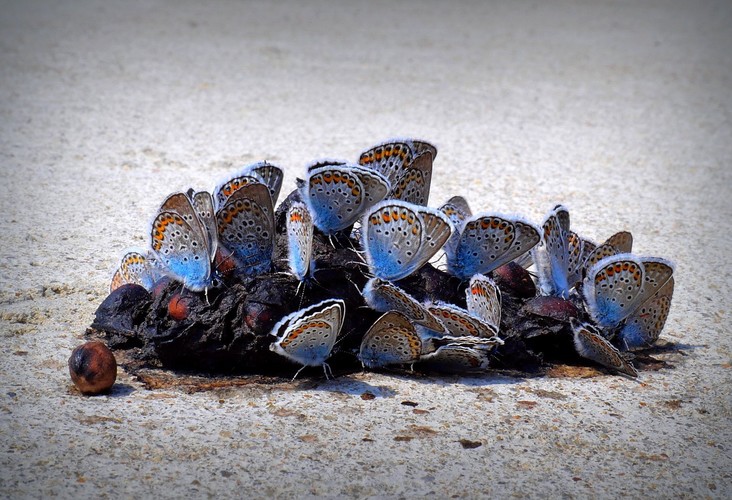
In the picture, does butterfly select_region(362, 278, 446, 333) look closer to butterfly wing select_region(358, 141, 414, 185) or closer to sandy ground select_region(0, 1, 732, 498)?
sandy ground select_region(0, 1, 732, 498)

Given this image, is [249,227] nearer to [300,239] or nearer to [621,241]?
[300,239]

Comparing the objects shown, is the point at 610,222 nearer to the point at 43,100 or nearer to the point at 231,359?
the point at 231,359

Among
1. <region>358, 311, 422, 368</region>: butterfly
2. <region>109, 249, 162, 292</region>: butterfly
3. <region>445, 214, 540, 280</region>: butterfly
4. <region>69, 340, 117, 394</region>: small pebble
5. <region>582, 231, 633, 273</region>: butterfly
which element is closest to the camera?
<region>69, 340, 117, 394</region>: small pebble

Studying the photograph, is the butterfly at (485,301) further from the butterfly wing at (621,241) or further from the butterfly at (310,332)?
the butterfly wing at (621,241)

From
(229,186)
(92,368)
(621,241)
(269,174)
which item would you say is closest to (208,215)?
(229,186)

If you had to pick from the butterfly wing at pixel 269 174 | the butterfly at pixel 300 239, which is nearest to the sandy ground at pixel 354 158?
the butterfly at pixel 300 239

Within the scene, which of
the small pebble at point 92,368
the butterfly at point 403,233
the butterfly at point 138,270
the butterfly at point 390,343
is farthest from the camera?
the butterfly at point 138,270

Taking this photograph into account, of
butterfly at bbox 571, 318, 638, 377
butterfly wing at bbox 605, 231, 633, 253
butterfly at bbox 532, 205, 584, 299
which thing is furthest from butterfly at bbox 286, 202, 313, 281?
butterfly wing at bbox 605, 231, 633, 253
